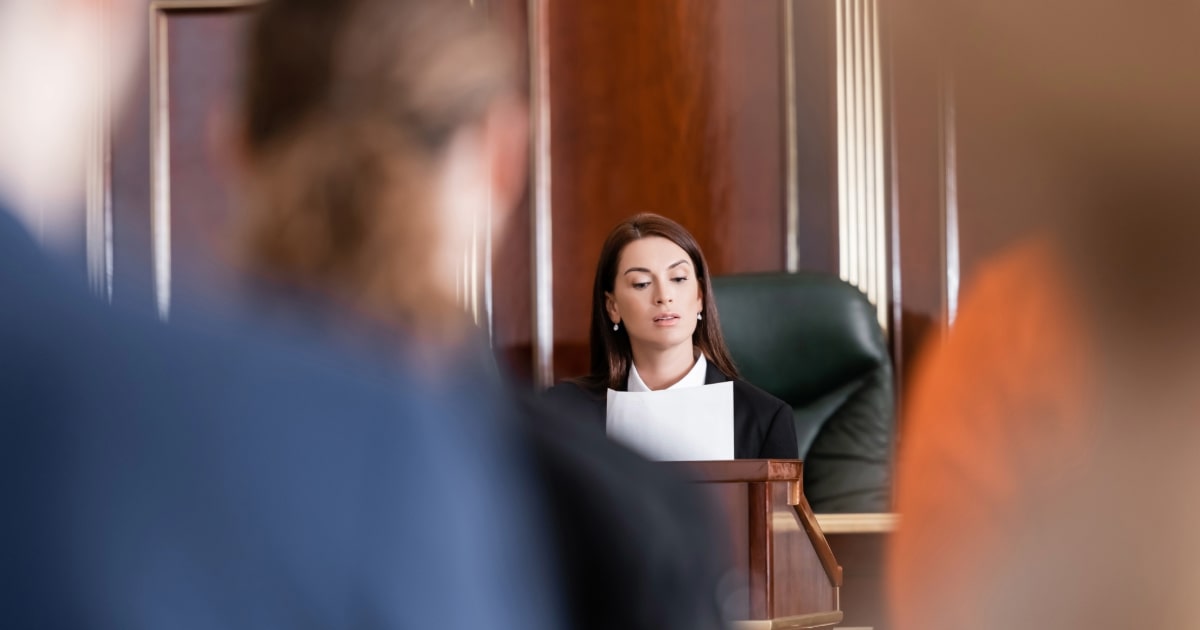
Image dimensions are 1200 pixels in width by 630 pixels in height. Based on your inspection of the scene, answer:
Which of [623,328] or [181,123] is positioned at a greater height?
[181,123]

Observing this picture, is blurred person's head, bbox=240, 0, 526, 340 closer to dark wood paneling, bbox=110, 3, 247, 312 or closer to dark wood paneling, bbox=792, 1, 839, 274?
dark wood paneling, bbox=792, 1, 839, 274

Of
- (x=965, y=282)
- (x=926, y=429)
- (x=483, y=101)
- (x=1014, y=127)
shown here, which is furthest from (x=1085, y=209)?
(x=965, y=282)

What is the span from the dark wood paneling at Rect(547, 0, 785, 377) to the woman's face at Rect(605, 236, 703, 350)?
→ 98 cm

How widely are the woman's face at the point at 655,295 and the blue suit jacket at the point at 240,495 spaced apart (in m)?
2.22

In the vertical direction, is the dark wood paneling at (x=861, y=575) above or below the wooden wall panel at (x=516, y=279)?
below

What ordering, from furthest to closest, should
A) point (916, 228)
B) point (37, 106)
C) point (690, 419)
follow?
point (916, 228), point (690, 419), point (37, 106)

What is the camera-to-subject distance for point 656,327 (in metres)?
2.70

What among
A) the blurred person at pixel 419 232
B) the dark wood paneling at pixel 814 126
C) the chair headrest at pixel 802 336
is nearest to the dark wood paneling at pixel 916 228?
the dark wood paneling at pixel 814 126

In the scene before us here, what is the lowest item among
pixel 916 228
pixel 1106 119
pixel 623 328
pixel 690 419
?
pixel 690 419

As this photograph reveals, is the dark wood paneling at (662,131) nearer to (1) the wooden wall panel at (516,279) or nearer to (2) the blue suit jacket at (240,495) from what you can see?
(1) the wooden wall panel at (516,279)

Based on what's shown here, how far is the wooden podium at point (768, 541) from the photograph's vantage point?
1.47 meters

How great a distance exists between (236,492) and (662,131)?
11.2 feet

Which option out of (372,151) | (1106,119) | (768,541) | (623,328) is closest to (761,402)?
(623,328)

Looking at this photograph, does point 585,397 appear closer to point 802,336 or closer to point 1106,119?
point 802,336
